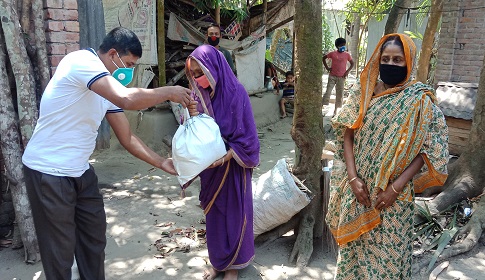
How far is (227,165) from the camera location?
3045 mm

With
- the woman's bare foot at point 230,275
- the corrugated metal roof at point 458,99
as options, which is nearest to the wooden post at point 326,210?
the woman's bare foot at point 230,275

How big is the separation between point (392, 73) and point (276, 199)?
1.52 metres

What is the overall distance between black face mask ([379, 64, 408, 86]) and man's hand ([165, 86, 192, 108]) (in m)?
1.07

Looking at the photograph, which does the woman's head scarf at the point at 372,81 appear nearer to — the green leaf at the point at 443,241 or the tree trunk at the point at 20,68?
the green leaf at the point at 443,241

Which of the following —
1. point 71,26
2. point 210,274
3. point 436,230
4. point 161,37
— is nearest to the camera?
point 210,274

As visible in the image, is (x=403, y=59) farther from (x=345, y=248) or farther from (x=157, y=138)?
(x=157, y=138)

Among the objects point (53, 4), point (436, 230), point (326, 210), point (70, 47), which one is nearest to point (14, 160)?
point (70, 47)

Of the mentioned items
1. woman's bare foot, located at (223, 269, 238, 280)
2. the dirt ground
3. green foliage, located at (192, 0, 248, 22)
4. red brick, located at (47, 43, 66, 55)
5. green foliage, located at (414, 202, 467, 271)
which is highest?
green foliage, located at (192, 0, 248, 22)

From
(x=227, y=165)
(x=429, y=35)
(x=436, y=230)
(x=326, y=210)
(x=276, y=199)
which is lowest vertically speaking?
(x=436, y=230)

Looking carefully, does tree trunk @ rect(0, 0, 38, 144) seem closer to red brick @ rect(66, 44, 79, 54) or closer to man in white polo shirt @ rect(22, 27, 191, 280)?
red brick @ rect(66, 44, 79, 54)

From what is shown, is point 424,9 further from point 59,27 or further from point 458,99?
point 59,27

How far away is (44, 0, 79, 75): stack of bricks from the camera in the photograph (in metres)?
3.38

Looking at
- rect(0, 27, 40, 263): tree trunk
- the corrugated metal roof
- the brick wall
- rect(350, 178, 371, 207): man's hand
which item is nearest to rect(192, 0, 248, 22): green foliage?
the brick wall

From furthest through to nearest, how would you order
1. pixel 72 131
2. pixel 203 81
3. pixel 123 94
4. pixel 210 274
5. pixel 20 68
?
pixel 210 274 < pixel 20 68 < pixel 203 81 < pixel 72 131 < pixel 123 94
